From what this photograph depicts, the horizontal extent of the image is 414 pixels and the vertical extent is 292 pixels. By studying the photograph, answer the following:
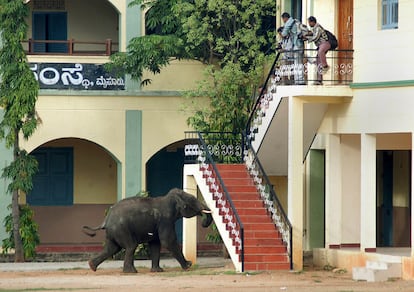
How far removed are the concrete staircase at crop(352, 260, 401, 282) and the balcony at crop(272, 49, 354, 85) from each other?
3642mm

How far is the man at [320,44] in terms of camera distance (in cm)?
3322

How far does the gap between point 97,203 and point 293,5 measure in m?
7.59

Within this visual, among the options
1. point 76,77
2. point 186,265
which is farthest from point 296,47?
point 76,77

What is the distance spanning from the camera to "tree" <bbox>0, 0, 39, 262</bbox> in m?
36.8

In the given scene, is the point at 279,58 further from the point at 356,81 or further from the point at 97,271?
the point at 97,271

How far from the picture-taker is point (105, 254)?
3403 centimetres

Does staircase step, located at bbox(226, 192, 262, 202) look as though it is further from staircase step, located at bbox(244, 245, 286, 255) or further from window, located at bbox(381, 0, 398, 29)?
window, located at bbox(381, 0, 398, 29)

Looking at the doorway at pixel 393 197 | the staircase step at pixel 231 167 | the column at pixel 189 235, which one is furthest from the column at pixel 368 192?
the column at pixel 189 235

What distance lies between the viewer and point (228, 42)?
37344mm

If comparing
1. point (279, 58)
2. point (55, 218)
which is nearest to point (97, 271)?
point (279, 58)

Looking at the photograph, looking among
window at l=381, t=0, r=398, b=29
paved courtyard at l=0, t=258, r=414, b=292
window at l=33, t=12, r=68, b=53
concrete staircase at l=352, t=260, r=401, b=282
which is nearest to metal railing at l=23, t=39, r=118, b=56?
window at l=33, t=12, r=68, b=53

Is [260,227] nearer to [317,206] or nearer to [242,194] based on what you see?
[242,194]

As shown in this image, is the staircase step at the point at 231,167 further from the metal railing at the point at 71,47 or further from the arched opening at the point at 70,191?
the arched opening at the point at 70,191

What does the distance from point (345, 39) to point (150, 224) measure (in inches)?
199
